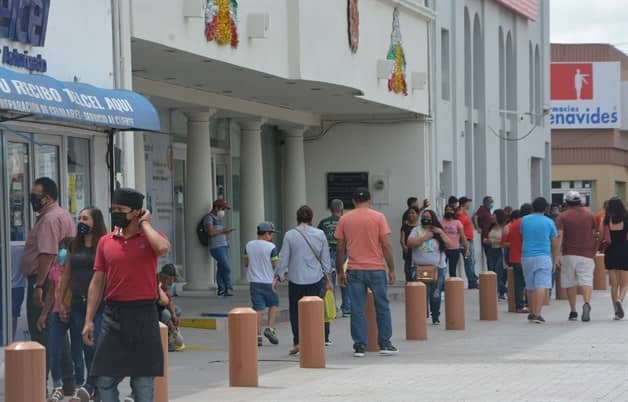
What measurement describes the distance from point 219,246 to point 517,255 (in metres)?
5.86

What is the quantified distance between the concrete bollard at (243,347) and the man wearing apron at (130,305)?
394cm

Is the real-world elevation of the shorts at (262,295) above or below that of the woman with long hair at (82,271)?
below

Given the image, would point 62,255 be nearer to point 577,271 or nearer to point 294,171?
point 577,271

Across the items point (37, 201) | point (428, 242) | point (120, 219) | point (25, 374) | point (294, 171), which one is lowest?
point (25, 374)

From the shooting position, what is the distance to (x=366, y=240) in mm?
17047

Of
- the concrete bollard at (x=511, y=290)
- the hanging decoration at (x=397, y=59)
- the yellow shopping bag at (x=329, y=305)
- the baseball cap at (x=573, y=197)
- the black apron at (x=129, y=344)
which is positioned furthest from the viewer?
the hanging decoration at (x=397, y=59)

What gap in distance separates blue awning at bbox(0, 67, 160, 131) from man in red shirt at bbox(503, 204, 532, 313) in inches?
316

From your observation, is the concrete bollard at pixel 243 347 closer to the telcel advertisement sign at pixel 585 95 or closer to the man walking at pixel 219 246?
the man walking at pixel 219 246

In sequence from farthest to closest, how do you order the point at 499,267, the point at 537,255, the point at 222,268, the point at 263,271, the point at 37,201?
1. the point at 499,267
2. the point at 222,268
3. the point at 537,255
4. the point at 263,271
5. the point at 37,201

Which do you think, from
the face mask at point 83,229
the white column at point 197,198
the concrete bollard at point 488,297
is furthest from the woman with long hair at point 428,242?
the face mask at point 83,229

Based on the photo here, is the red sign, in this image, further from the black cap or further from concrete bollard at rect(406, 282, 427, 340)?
the black cap

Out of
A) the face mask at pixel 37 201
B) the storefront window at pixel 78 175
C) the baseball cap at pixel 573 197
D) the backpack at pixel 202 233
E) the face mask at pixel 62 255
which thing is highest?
the storefront window at pixel 78 175

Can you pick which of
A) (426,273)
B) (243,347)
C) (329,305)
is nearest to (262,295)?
(329,305)

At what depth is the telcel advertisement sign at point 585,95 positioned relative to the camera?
67.2m
